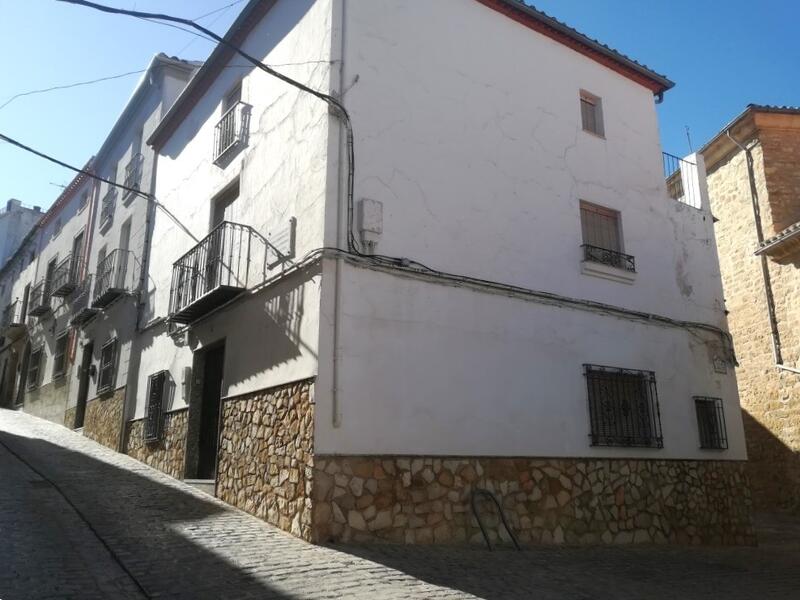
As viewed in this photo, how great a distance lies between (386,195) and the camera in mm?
7793

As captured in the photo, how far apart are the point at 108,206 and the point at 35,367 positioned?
22.3 ft

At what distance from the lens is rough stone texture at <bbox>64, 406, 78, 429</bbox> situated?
50.4 feet

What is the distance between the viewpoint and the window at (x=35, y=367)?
A: 19.3 m

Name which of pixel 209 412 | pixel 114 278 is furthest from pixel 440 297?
pixel 114 278

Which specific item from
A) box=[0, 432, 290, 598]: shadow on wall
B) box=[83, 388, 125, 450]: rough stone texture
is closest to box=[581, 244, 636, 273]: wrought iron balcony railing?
box=[0, 432, 290, 598]: shadow on wall

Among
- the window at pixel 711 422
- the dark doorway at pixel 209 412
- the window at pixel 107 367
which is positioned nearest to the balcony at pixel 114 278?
the window at pixel 107 367

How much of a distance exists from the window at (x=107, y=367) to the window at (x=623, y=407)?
954 cm

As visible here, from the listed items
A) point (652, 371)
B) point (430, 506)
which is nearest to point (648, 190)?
point (652, 371)

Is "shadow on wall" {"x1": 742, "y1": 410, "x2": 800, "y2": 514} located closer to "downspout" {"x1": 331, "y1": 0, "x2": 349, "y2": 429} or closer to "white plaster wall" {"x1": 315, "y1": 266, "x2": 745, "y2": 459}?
"white plaster wall" {"x1": 315, "y1": 266, "x2": 745, "y2": 459}

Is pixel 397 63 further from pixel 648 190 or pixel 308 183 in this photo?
pixel 648 190

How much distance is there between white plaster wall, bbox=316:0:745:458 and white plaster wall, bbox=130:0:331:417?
509mm

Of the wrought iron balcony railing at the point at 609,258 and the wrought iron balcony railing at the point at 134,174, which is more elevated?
the wrought iron balcony railing at the point at 134,174

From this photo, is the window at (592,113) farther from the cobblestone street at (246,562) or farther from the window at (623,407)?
the cobblestone street at (246,562)

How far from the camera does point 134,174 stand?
1462 cm
